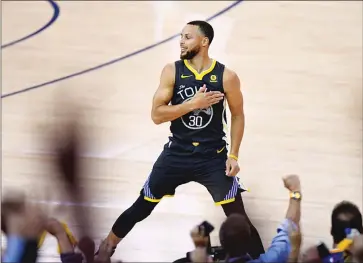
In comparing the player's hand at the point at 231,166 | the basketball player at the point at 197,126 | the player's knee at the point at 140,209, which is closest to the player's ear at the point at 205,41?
the basketball player at the point at 197,126

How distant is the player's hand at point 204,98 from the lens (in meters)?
5.21

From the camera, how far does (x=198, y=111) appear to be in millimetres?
5441

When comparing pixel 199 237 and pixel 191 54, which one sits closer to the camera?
pixel 199 237

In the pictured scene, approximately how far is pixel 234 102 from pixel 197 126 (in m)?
0.30

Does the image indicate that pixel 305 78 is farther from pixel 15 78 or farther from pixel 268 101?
pixel 15 78

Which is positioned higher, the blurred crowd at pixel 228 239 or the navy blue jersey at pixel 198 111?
the navy blue jersey at pixel 198 111

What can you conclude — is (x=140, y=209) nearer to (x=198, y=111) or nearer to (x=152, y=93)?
(x=198, y=111)

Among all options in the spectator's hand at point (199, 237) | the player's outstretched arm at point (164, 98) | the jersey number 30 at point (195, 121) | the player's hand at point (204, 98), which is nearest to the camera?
the spectator's hand at point (199, 237)

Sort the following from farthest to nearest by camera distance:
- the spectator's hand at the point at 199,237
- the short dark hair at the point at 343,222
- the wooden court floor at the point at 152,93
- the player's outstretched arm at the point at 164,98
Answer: the wooden court floor at the point at 152,93
the player's outstretched arm at the point at 164,98
the short dark hair at the point at 343,222
the spectator's hand at the point at 199,237

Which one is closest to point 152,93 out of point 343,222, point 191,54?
point 191,54

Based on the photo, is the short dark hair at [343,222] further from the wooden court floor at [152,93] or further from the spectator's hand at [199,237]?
the wooden court floor at [152,93]

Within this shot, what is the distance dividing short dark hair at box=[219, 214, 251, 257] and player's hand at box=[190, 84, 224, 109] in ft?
4.29

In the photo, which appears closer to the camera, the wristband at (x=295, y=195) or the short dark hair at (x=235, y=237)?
the short dark hair at (x=235, y=237)

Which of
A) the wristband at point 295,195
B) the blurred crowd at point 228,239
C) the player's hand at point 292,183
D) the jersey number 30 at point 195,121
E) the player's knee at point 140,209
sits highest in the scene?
the jersey number 30 at point 195,121
